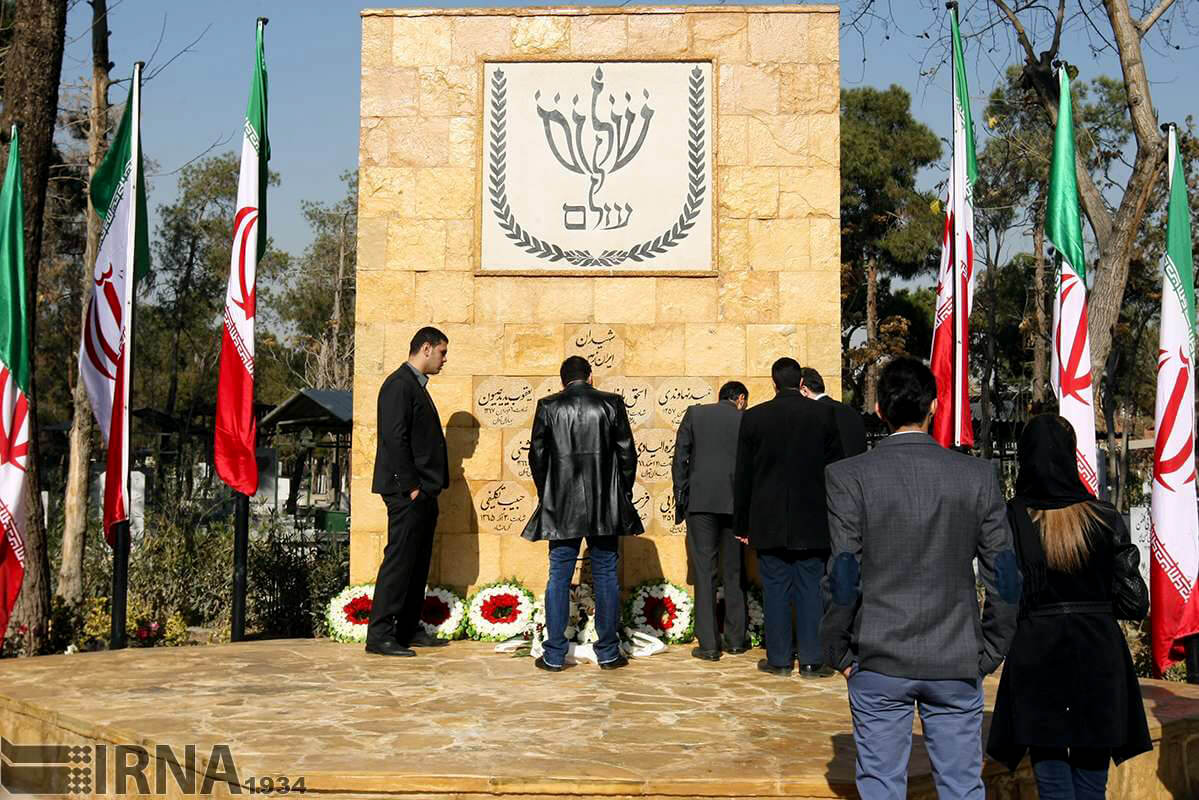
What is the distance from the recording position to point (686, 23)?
8734 millimetres

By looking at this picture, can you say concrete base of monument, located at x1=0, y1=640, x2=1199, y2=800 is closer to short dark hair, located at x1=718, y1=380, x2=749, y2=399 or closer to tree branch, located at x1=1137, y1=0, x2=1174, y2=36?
short dark hair, located at x1=718, y1=380, x2=749, y2=399

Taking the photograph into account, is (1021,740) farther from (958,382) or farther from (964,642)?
(958,382)

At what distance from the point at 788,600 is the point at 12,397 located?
5058 millimetres

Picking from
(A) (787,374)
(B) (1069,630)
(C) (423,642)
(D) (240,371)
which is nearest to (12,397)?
(D) (240,371)

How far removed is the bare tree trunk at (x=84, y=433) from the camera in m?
11.2

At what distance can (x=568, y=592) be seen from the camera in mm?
6961

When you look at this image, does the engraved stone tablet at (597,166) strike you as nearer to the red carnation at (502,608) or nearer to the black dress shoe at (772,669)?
the red carnation at (502,608)

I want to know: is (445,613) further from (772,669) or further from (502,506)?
(772,669)

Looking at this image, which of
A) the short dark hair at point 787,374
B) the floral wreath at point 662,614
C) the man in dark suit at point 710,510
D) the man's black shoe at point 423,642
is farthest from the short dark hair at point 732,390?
the man's black shoe at point 423,642

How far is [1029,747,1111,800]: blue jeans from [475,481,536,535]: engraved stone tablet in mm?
4966

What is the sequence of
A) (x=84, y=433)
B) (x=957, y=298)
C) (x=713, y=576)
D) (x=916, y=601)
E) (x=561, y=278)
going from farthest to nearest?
(x=84, y=433) < (x=561, y=278) < (x=957, y=298) < (x=713, y=576) < (x=916, y=601)

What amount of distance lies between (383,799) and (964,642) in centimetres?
221

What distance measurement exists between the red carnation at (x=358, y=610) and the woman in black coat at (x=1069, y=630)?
516 cm

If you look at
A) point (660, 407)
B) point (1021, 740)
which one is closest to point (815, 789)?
point (1021, 740)
